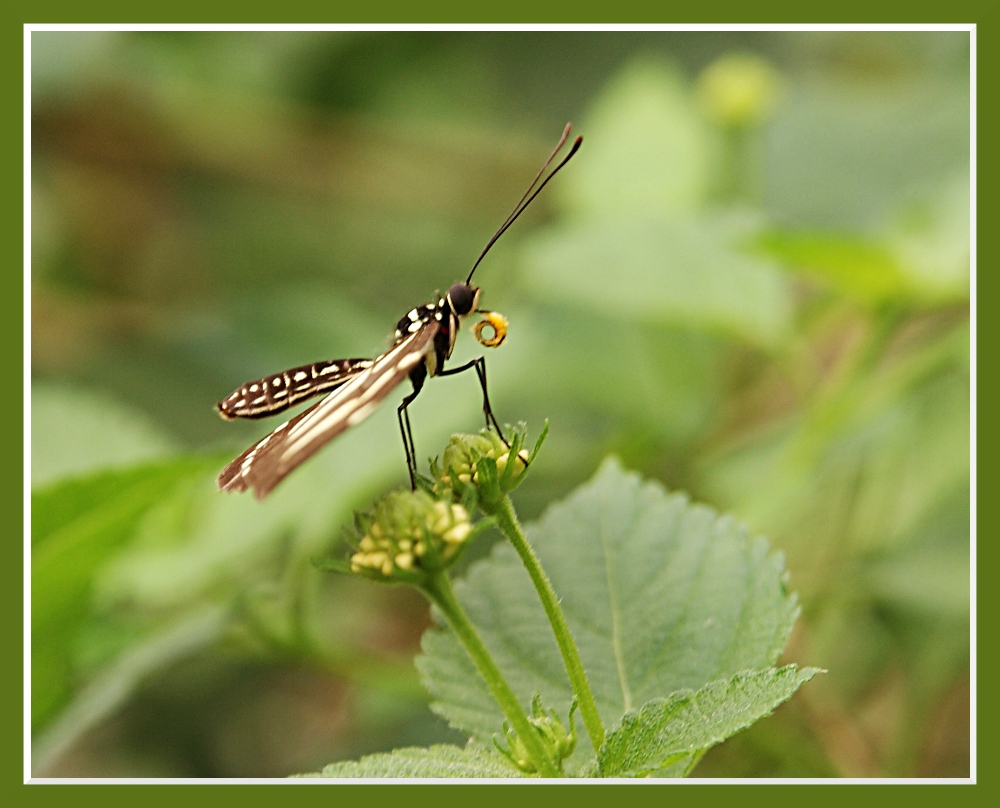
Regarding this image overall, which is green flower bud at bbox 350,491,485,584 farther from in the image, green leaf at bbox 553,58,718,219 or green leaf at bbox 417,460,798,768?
green leaf at bbox 553,58,718,219

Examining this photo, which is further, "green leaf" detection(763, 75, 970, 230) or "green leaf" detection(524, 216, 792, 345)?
"green leaf" detection(763, 75, 970, 230)

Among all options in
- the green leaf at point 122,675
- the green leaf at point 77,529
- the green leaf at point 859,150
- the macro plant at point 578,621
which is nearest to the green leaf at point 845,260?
the green leaf at point 859,150

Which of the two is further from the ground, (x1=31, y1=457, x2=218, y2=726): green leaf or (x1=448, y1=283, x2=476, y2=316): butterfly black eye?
(x1=448, y1=283, x2=476, y2=316): butterfly black eye

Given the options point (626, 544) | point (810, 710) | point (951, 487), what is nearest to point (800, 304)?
point (951, 487)

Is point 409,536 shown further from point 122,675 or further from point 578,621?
point 122,675

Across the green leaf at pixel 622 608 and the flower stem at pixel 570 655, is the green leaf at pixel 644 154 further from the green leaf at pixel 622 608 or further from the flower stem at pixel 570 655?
the flower stem at pixel 570 655

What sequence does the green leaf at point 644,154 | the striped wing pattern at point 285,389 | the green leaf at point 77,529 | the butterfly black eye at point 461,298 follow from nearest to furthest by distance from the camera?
1. the butterfly black eye at point 461,298
2. the striped wing pattern at point 285,389
3. the green leaf at point 77,529
4. the green leaf at point 644,154

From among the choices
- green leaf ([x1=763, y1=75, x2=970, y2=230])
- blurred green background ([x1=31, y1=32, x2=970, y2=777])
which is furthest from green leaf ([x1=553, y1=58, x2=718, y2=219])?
green leaf ([x1=763, y1=75, x2=970, y2=230])
